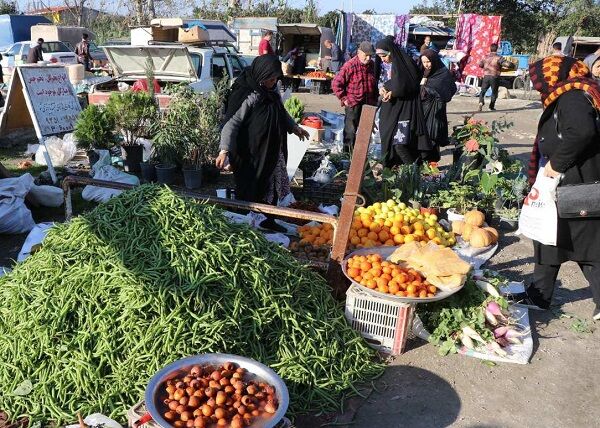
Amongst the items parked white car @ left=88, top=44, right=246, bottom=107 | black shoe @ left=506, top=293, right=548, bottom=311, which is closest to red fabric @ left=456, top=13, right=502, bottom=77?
parked white car @ left=88, top=44, right=246, bottom=107

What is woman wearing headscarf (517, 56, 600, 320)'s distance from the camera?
3344 millimetres

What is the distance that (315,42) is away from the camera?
22.6 metres

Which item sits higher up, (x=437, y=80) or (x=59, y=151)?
(x=437, y=80)

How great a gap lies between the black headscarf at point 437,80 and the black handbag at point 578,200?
299cm

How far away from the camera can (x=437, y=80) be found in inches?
255

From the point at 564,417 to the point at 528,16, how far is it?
91.4 feet

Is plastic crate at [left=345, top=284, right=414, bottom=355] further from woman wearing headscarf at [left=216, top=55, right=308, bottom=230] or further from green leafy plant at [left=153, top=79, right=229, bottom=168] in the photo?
green leafy plant at [left=153, top=79, right=229, bottom=168]

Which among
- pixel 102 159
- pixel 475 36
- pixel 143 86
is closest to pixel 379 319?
pixel 102 159

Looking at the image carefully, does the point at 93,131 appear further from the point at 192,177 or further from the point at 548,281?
the point at 548,281

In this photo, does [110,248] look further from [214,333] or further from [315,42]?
[315,42]

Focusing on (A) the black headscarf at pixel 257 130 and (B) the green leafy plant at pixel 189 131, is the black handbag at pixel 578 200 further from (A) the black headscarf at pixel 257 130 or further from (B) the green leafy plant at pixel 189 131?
(B) the green leafy plant at pixel 189 131

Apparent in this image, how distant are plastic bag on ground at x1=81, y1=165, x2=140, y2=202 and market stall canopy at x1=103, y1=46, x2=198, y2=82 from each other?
3.34 m

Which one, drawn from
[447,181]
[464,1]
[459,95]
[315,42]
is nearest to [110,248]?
[447,181]

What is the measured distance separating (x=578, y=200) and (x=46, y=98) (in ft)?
22.2
